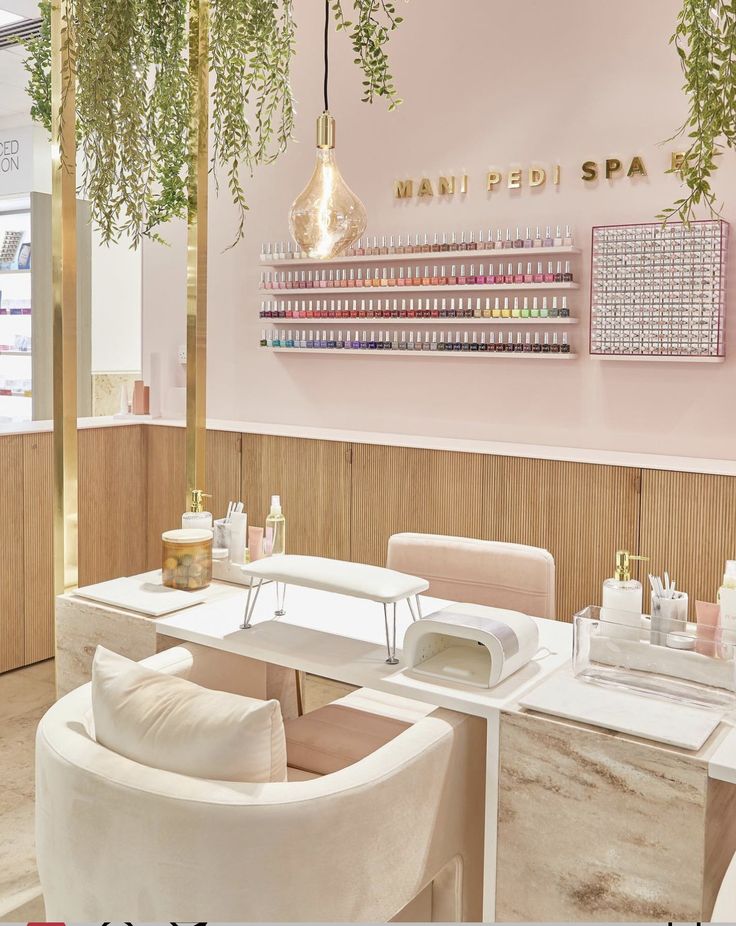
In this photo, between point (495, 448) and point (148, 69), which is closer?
point (148, 69)

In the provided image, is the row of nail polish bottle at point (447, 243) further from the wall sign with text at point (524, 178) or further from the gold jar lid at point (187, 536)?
the gold jar lid at point (187, 536)

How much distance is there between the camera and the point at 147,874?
1.44 meters

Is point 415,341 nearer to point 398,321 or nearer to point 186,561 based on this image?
point 398,321

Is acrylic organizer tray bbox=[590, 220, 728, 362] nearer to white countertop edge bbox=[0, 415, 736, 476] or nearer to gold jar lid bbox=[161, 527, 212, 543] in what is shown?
white countertop edge bbox=[0, 415, 736, 476]

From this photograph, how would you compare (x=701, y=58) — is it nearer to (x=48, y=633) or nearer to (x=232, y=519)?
(x=232, y=519)

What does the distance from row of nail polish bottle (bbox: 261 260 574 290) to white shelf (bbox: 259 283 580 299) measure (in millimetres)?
12

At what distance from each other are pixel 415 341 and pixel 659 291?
3.95 feet

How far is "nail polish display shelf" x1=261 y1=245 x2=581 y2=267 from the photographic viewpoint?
158 inches

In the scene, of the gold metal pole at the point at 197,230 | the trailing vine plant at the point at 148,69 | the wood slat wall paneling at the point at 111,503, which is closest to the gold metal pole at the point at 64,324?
the trailing vine plant at the point at 148,69

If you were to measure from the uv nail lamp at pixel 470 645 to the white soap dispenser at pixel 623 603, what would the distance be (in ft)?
0.60

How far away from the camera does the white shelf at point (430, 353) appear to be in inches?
161

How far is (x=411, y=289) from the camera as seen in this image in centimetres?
440

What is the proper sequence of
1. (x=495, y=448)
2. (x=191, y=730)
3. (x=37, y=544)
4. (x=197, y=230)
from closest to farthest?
(x=191, y=730)
(x=197, y=230)
(x=495, y=448)
(x=37, y=544)

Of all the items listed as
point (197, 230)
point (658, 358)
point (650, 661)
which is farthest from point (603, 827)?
point (658, 358)
